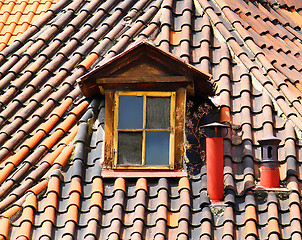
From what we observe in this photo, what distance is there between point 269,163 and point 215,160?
1.88 feet

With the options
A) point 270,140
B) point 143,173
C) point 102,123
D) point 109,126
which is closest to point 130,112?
point 109,126

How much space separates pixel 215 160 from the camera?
24.0ft

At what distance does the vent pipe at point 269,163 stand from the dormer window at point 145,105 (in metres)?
0.93

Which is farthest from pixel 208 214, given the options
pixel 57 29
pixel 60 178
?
pixel 57 29

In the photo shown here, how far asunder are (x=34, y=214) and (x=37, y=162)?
88 cm

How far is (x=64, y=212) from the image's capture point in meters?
7.34

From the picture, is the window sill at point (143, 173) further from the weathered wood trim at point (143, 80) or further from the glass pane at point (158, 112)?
the weathered wood trim at point (143, 80)

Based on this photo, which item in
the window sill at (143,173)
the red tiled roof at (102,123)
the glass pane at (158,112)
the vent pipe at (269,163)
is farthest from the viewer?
the glass pane at (158,112)

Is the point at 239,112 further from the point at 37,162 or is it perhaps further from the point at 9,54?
the point at 9,54

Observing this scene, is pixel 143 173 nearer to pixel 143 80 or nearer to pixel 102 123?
pixel 102 123

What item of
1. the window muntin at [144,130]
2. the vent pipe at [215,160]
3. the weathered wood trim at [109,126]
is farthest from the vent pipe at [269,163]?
the weathered wood trim at [109,126]

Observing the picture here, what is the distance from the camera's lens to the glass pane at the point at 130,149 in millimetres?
7668

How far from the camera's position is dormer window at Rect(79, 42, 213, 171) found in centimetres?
767

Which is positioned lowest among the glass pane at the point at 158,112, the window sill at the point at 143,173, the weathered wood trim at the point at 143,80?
the window sill at the point at 143,173
